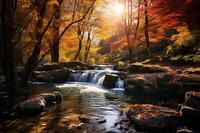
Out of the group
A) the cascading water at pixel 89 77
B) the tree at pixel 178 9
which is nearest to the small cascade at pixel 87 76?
the cascading water at pixel 89 77

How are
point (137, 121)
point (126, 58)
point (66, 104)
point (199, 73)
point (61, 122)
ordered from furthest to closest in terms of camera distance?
point (126, 58), point (199, 73), point (66, 104), point (61, 122), point (137, 121)

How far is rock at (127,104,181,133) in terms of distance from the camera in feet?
22.8

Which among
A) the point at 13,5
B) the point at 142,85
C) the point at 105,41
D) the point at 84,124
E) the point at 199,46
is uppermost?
the point at 105,41

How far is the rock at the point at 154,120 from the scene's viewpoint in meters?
6.96

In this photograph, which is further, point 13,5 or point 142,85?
point 142,85

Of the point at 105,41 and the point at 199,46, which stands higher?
the point at 105,41

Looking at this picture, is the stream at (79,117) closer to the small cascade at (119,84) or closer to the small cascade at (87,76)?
the small cascade at (119,84)

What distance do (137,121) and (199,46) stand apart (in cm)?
1193

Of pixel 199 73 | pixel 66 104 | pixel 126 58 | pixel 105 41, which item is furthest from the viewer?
pixel 105 41

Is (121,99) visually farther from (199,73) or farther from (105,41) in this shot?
(105,41)

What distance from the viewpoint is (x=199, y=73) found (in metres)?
13.5

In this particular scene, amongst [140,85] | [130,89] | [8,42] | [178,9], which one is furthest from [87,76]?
[8,42]

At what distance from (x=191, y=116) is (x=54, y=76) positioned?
14.1m

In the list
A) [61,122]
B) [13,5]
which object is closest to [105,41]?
[13,5]
